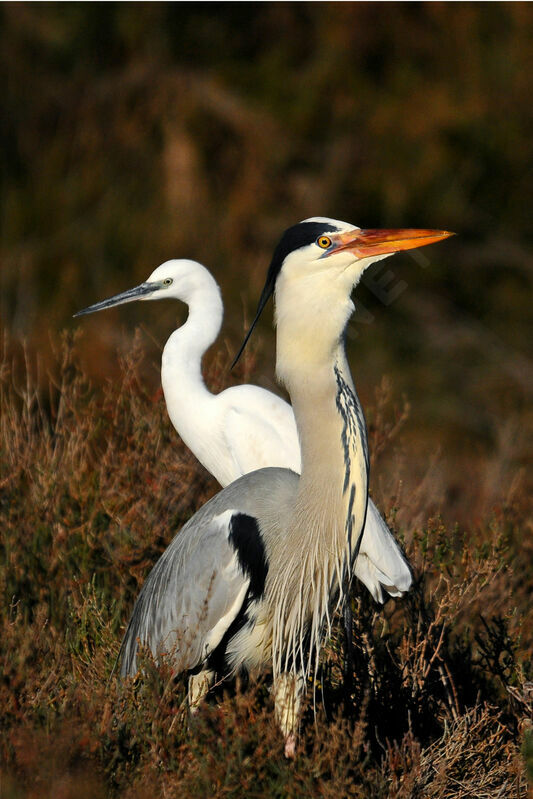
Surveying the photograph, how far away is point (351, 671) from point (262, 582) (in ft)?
1.37

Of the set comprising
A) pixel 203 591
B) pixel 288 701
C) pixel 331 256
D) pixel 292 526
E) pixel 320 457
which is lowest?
pixel 288 701

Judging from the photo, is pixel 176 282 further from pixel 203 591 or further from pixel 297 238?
pixel 203 591

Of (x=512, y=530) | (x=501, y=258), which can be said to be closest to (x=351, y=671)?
(x=512, y=530)

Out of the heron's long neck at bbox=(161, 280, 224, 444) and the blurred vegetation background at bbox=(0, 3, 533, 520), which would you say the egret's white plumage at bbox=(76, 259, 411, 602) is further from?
the blurred vegetation background at bbox=(0, 3, 533, 520)

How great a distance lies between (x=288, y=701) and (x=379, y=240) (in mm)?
1387

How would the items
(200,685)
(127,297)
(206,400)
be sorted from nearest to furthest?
(200,685) < (127,297) < (206,400)

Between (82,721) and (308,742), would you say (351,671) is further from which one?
(82,721)

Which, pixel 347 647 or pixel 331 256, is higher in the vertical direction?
pixel 331 256

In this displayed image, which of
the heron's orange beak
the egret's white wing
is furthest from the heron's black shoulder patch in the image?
the egret's white wing

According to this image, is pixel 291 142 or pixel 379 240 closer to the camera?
pixel 379 240

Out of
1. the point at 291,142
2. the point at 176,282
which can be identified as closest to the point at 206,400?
the point at 176,282

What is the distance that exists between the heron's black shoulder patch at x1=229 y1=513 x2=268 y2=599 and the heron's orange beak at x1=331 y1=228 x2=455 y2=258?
86cm

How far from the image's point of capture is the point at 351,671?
371 cm

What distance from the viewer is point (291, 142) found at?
38.8 feet
